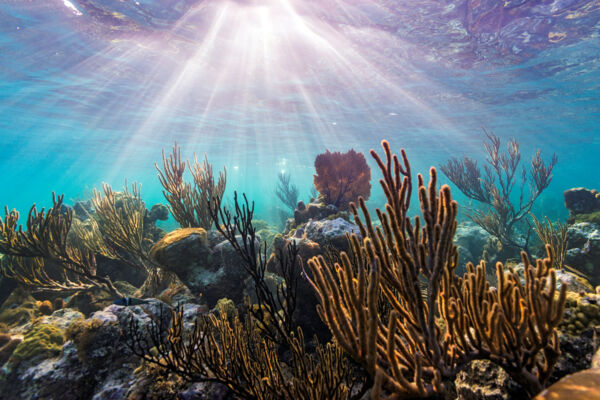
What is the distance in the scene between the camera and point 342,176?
8.67m

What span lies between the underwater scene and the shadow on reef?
2cm

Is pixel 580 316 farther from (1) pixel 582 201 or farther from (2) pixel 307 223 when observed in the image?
(1) pixel 582 201

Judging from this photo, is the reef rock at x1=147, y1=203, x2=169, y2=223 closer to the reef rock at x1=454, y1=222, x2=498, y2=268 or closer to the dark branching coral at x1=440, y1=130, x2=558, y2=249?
the dark branching coral at x1=440, y1=130, x2=558, y2=249

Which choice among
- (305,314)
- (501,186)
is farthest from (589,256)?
(305,314)

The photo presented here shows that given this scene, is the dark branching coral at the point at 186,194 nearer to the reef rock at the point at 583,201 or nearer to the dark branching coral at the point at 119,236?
the dark branching coral at the point at 119,236

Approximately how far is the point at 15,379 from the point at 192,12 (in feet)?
39.4

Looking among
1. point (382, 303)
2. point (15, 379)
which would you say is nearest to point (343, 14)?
point (382, 303)

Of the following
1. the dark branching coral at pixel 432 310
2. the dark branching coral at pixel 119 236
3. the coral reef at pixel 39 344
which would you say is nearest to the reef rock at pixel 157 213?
the dark branching coral at pixel 119 236

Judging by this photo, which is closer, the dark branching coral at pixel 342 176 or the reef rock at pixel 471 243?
the dark branching coral at pixel 342 176

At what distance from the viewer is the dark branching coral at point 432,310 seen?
55.2 inches

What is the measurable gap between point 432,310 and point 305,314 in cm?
329

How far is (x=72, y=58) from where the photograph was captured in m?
13.6

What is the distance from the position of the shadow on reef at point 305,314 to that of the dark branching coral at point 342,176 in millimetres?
338

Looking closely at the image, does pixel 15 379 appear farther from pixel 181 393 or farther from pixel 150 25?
pixel 150 25
